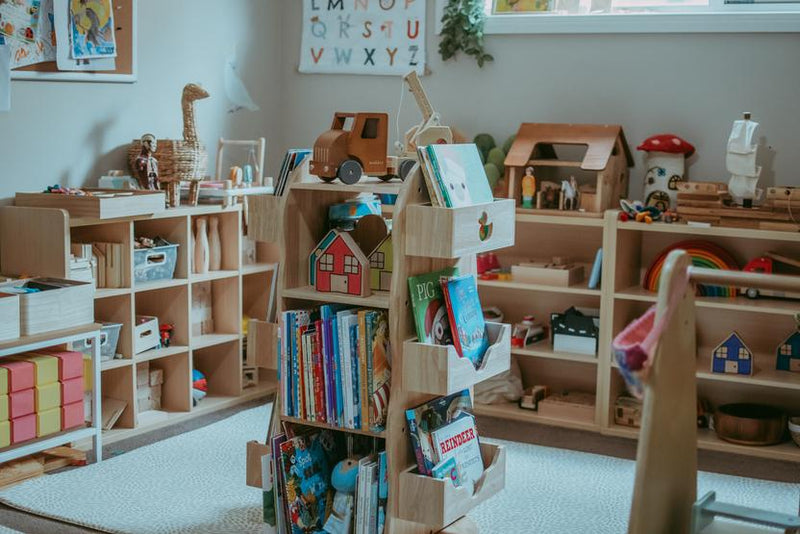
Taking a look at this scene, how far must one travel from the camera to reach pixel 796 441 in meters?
3.91

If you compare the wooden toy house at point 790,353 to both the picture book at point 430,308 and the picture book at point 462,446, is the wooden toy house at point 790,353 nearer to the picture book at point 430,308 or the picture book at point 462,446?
the picture book at point 462,446

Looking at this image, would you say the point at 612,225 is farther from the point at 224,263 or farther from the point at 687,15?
the point at 224,263

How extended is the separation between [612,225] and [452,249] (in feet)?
5.31

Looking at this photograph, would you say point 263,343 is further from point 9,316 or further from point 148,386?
point 148,386

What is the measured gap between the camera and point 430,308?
2760 mm

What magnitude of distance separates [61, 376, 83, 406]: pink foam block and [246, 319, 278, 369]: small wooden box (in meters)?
0.84

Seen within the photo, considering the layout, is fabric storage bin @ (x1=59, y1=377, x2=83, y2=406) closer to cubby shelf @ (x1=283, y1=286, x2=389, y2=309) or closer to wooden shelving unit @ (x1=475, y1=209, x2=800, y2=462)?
cubby shelf @ (x1=283, y1=286, x2=389, y2=309)

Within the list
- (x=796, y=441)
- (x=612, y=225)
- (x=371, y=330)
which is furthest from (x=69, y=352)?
(x=796, y=441)

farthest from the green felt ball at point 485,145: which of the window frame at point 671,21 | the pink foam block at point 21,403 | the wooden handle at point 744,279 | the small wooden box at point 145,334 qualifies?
the wooden handle at point 744,279

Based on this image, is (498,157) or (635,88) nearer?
(635,88)

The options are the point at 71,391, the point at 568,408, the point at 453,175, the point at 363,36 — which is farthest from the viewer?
the point at 363,36

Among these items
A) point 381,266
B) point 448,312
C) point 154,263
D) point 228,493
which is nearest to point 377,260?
point 381,266

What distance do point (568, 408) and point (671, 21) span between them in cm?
164

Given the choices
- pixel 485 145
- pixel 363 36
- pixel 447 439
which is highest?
pixel 363 36
